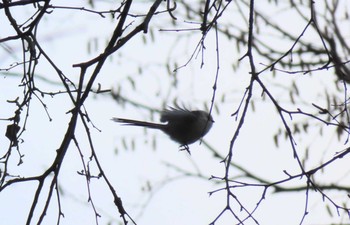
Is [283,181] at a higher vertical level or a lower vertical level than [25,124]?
lower

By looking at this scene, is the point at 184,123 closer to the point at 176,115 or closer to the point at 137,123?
the point at 176,115

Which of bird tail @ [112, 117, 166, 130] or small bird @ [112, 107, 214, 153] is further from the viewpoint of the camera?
small bird @ [112, 107, 214, 153]

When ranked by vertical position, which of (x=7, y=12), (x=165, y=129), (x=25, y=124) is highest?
(x=165, y=129)

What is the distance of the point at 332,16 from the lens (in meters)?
6.84

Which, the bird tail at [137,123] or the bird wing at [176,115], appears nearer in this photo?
the bird tail at [137,123]

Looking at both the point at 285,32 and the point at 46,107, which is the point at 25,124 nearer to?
the point at 46,107

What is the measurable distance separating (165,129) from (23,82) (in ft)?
5.28

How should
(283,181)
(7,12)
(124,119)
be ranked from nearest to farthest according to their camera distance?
1. (283,181)
2. (7,12)
3. (124,119)

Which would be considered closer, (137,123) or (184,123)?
(137,123)

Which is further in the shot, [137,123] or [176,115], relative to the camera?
[176,115]

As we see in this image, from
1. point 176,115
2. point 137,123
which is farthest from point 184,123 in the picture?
point 137,123

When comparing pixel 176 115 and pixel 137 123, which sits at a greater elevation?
pixel 176 115

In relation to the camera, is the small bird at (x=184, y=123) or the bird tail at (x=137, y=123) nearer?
the bird tail at (x=137, y=123)

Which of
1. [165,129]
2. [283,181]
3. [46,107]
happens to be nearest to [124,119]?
[165,129]
